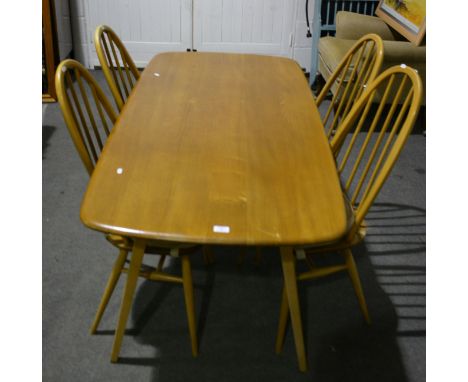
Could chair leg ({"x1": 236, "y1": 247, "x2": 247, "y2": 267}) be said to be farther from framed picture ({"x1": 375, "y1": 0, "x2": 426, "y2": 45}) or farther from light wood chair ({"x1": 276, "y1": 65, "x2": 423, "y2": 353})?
framed picture ({"x1": 375, "y1": 0, "x2": 426, "y2": 45})

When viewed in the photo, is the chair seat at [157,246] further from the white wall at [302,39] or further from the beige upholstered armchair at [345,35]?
the white wall at [302,39]

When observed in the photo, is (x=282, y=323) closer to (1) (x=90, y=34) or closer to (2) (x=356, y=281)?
(2) (x=356, y=281)

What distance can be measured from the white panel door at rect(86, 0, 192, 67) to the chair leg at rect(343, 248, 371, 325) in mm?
2840

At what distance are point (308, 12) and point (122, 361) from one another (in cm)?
316

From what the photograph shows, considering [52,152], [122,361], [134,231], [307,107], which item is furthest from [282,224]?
[52,152]

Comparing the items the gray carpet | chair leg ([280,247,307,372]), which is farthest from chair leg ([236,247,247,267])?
chair leg ([280,247,307,372])

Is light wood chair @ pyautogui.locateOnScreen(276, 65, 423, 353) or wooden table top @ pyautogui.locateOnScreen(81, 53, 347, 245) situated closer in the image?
wooden table top @ pyautogui.locateOnScreen(81, 53, 347, 245)

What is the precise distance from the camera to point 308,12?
4051mm

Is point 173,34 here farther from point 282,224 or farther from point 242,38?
point 282,224

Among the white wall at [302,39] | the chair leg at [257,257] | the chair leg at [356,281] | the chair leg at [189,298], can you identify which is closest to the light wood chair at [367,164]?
the chair leg at [356,281]

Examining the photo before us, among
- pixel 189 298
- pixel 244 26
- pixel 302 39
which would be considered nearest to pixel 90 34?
pixel 244 26

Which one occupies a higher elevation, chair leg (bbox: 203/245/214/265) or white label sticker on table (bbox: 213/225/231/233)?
white label sticker on table (bbox: 213/225/231/233)

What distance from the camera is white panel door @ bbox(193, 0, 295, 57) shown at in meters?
4.06

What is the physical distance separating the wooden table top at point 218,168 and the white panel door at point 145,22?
2.24 m
